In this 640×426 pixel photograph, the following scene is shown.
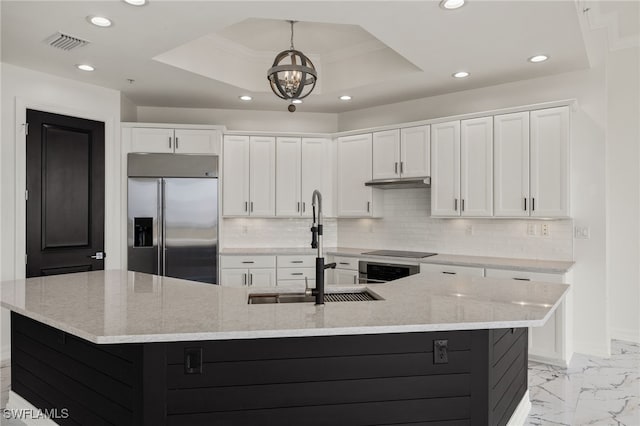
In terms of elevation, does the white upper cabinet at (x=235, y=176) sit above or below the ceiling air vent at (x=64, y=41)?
below

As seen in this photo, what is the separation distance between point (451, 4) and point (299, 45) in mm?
2096

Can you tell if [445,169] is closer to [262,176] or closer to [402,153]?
[402,153]

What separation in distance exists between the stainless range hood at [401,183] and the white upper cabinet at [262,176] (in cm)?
120

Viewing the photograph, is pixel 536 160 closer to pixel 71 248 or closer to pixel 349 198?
pixel 349 198

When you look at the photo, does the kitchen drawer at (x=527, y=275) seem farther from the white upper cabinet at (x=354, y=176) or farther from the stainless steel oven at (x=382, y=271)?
the white upper cabinet at (x=354, y=176)

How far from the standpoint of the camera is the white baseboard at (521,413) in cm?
250

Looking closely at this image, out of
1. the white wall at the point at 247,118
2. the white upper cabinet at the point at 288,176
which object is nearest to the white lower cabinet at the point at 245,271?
the white upper cabinet at the point at 288,176

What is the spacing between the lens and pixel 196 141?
5.00m

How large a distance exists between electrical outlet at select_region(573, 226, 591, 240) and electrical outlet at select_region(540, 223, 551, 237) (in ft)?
0.73

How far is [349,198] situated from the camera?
5.24 metres

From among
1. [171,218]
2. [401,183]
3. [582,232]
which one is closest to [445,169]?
[401,183]

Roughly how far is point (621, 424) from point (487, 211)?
2076 millimetres

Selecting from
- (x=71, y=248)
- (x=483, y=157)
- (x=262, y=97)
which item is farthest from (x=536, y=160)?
(x=71, y=248)

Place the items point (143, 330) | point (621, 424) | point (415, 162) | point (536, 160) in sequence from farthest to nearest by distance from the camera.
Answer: point (415, 162), point (536, 160), point (621, 424), point (143, 330)
